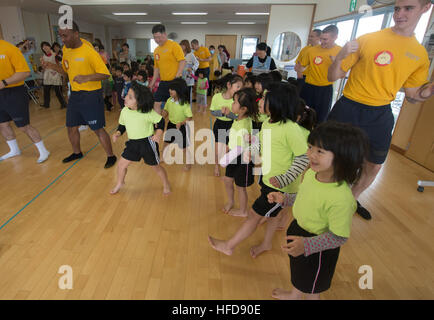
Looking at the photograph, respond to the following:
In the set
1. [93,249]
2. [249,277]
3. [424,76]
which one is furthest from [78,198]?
[424,76]

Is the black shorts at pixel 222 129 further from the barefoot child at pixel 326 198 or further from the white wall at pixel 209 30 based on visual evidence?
the white wall at pixel 209 30

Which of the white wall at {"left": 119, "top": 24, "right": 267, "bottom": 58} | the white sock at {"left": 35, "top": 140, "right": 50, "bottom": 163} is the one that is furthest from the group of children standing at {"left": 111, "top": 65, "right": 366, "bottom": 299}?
the white wall at {"left": 119, "top": 24, "right": 267, "bottom": 58}

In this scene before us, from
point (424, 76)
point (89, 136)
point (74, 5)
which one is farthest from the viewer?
point (74, 5)

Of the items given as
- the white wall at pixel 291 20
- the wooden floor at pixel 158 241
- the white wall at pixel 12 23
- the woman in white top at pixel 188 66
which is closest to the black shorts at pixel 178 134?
the wooden floor at pixel 158 241

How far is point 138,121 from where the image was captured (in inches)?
85.8

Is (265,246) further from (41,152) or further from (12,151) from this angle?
(12,151)

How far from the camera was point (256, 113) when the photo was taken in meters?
1.88

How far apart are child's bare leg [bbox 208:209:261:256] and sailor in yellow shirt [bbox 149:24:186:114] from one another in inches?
92.2

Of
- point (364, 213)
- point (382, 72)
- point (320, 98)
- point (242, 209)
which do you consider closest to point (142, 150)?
point (242, 209)

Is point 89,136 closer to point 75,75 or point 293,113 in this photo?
point 75,75

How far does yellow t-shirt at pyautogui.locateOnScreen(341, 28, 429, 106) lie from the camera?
1691mm

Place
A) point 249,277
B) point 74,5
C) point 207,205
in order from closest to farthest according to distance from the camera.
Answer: point 249,277, point 207,205, point 74,5

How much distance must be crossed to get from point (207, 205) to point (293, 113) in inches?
52.8

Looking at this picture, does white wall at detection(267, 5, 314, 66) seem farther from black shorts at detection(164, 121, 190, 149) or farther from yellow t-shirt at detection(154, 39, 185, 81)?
black shorts at detection(164, 121, 190, 149)
